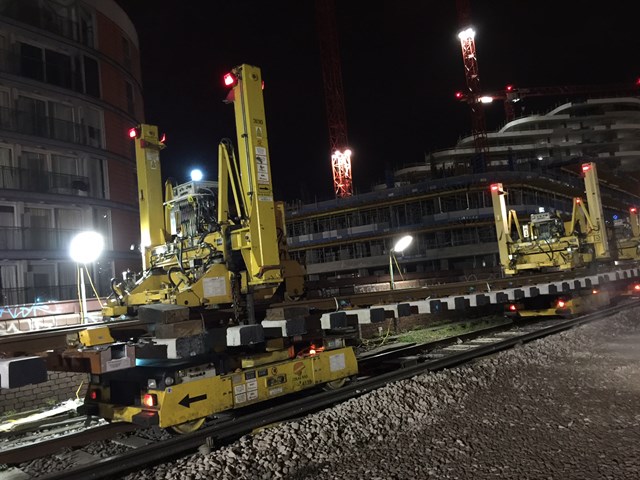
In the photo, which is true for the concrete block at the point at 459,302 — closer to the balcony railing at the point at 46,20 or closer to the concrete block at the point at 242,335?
the concrete block at the point at 242,335

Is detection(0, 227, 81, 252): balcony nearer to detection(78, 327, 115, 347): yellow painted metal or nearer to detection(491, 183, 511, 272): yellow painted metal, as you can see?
detection(491, 183, 511, 272): yellow painted metal

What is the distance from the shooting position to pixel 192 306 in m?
7.25

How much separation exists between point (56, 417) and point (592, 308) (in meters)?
15.9

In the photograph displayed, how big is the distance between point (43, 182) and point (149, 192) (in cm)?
2044

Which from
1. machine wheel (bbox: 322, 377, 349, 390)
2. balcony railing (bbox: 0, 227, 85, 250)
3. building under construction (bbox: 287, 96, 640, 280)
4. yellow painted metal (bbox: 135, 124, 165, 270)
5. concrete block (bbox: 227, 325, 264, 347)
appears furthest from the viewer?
building under construction (bbox: 287, 96, 640, 280)

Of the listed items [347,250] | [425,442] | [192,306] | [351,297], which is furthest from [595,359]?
[347,250]

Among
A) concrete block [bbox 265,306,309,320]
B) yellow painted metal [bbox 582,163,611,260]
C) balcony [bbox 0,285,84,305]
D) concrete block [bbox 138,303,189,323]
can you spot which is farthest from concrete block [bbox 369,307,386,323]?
balcony [bbox 0,285,84,305]

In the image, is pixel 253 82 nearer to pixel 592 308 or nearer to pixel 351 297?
pixel 351 297

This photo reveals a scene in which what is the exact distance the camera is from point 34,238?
2584cm

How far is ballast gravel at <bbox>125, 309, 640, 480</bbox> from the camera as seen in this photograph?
182 inches

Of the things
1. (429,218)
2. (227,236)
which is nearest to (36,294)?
(227,236)

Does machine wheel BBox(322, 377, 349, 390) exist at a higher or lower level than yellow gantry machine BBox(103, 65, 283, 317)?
lower

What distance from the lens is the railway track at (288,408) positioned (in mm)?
5095

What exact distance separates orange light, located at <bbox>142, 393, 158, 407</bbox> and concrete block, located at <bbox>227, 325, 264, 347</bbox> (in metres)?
1.08
